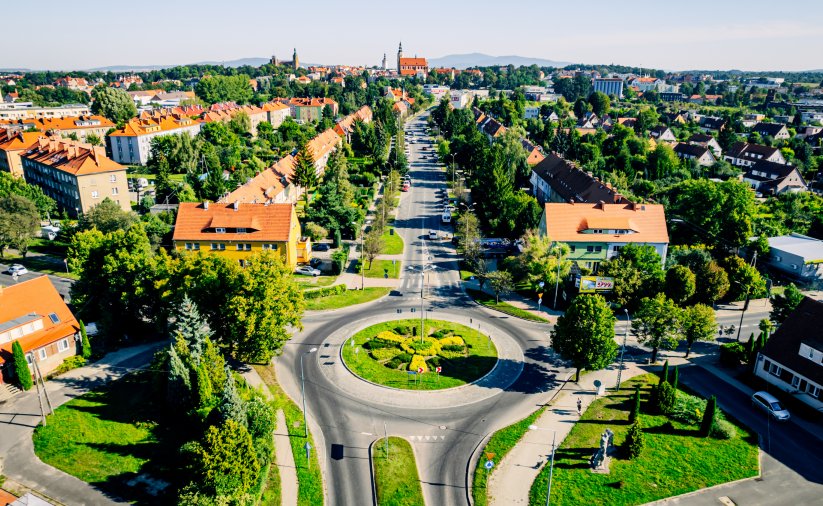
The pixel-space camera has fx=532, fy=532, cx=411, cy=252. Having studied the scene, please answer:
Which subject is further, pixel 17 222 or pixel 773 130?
pixel 773 130

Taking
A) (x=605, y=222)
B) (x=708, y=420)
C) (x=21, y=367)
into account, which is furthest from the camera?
(x=605, y=222)

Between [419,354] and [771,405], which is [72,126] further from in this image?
[771,405]

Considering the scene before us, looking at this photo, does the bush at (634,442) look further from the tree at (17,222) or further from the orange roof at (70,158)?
the orange roof at (70,158)

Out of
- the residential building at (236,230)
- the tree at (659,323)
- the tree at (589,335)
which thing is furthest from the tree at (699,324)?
the residential building at (236,230)

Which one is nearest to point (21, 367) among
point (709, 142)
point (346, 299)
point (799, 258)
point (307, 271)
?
point (346, 299)

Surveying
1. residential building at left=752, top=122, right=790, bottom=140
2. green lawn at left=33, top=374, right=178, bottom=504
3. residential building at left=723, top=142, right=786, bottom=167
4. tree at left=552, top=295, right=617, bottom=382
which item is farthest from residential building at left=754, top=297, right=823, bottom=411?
residential building at left=752, top=122, right=790, bottom=140

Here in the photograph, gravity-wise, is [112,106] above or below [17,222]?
above
